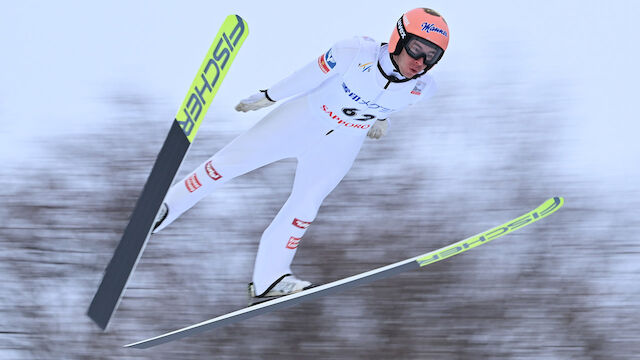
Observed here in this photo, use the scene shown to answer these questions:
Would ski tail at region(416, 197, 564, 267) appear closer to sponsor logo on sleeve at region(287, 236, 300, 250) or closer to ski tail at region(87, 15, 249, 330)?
sponsor logo on sleeve at region(287, 236, 300, 250)

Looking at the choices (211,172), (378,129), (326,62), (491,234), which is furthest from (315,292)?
(326,62)

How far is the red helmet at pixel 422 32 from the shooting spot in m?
3.33

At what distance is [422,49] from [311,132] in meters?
0.69

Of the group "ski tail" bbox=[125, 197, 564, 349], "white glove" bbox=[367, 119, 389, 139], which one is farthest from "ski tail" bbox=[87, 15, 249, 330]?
"white glove" bbox=[367, 119, 389, 139]

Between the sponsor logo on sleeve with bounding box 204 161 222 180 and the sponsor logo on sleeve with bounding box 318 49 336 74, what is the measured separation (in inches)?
27.0

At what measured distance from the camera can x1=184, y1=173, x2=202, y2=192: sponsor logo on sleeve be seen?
372 cm

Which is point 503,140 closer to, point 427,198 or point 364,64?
point 427,198

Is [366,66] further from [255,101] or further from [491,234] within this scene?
[491,234]

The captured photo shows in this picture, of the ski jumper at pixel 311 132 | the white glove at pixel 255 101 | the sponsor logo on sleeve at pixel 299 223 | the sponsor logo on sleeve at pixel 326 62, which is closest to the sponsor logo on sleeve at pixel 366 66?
the ski jumper at pixel 311 132

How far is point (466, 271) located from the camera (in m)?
6.54

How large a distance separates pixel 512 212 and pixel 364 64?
366 centimetres

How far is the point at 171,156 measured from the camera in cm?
343

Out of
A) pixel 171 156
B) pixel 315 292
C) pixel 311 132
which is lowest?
pixel 315 292

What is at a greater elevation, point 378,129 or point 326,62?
point 326,62
